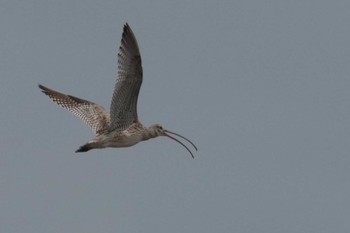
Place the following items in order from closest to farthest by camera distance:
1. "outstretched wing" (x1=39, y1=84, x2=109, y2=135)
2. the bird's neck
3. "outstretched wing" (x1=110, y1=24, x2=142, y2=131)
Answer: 1. "outstretched wing" (x1=110, y1=24, x2=142, y2=131)
2. the bird's neck
3. "outstretched wing" (x1=39, y1=84, x2=109, y2=135)

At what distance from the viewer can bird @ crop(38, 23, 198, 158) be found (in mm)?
34344

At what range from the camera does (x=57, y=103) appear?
40.7 m

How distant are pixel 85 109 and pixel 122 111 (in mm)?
4414

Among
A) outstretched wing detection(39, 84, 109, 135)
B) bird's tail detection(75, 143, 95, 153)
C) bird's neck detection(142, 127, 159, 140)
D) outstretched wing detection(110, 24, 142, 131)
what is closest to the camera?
outstretched wing detection(110, 24, 142, 131)

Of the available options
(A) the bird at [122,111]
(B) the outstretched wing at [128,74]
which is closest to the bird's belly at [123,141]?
(A) the bird at [122,111]

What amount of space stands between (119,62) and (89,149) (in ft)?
11.1

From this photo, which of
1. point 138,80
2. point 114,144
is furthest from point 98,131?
point 138,80

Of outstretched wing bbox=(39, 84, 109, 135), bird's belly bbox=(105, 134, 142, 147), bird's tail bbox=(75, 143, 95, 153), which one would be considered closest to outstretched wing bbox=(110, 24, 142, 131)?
bird's belly bbox=(105, 134, 142, 147)

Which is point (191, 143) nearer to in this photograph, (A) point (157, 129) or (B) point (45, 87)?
(A) point (157, 129)

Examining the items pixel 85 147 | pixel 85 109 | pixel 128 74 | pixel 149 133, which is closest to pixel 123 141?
pixel 149 133

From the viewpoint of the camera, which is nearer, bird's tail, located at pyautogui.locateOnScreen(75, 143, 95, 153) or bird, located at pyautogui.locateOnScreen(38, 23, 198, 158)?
bird, located at pyautogui.locateOnScreen(38, 23, 198, 158)

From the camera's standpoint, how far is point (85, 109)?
131ft

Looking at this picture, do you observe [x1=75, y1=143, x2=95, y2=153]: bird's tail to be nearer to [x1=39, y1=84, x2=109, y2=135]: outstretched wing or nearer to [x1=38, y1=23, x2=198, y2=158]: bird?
[x1=38, y1=23, x2=198, y2=158]: bird

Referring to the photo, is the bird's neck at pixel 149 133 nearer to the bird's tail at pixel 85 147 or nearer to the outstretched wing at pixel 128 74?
the outstretched wing at pixel 128 74
